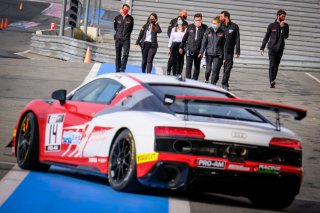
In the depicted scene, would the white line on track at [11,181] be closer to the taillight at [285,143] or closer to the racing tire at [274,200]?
the racing tire at [274,200]

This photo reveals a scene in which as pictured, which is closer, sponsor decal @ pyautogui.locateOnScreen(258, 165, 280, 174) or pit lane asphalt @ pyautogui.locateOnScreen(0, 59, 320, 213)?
sponsor decal @ pyautogui.locateOnScreen(258, 165, 280, 174)

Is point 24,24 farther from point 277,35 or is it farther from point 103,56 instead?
point 277,35

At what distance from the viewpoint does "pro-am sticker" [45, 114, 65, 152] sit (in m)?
10.7

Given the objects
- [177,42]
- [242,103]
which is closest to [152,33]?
[177,42]

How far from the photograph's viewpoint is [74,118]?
10.5 meters

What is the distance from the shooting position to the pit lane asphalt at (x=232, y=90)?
1024cm

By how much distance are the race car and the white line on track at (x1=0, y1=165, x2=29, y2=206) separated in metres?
0.51

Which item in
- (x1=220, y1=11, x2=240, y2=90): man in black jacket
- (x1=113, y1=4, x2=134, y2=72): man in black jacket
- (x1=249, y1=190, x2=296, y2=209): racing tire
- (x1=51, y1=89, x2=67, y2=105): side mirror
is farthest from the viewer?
(x1=113, y1=4, x2=134, y2=72): man in black jacket

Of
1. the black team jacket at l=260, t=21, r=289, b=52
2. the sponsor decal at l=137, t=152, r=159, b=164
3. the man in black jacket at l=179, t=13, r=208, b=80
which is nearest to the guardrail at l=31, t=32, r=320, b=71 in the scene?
the black team jacket at l=260, t=21, r=289, b=52

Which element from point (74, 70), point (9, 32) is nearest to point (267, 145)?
point (74, 70)

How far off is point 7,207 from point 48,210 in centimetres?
36

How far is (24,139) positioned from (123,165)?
7.23 feet

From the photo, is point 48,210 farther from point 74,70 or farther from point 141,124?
point 74,70

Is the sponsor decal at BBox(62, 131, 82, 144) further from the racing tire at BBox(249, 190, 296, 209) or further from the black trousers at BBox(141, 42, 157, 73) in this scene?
the black trousers at BBox(141, 42, 157, 73)
